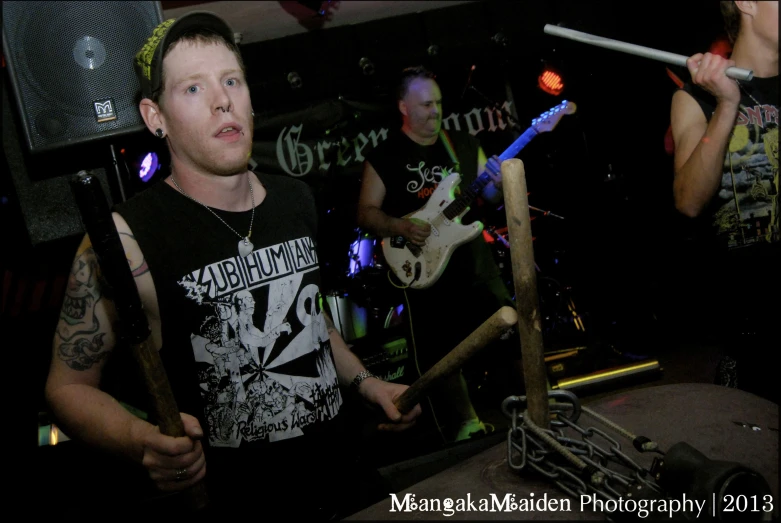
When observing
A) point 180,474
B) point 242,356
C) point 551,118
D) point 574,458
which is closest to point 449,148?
point 551,118

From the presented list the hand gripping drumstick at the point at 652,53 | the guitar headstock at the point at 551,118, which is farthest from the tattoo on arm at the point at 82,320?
the guitar headstock at the point at 551,118

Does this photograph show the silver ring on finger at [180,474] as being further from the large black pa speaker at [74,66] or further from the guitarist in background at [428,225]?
the guitarist in background at [428,225]

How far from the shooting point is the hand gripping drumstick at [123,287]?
1206mm

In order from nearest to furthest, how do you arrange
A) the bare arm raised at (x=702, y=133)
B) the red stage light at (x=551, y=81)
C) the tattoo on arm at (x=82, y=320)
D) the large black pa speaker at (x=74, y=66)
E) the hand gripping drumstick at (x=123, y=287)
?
the hand gripping drumstick at (x=123, y=287) → the tattoo on arm at (x=82, y=320) → the bare arm raised at (x=702, y=133) → the large black pa speaker at (x=74, y=66) → the red stage light at (x=551, y=81)

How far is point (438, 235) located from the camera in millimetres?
5027

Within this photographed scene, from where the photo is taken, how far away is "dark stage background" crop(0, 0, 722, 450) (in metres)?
5.84

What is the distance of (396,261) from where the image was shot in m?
5.16

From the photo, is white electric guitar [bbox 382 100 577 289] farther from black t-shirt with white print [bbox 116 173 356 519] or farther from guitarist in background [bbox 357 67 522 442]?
black t-shirt with white print [bbox 116 173 356 519]

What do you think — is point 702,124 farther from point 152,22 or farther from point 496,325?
point 152,22

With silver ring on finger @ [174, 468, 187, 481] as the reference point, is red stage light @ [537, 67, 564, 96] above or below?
above

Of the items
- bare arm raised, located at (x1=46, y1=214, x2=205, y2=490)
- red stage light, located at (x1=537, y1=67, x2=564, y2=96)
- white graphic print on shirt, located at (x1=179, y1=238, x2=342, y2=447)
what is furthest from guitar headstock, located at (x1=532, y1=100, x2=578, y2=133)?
bare arm raised, located at (x1=46, y1=214, x2=205, y2=490)

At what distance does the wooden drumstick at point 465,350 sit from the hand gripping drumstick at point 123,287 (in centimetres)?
68

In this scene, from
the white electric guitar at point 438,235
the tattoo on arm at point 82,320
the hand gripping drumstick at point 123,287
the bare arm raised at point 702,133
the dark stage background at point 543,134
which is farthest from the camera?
the dark stage background at point 543,134

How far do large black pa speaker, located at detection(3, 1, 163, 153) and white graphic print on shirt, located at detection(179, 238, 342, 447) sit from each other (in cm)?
107
